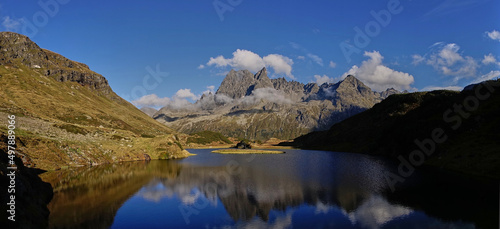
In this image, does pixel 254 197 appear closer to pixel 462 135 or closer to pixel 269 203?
pixel 269 203

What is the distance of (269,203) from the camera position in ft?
124

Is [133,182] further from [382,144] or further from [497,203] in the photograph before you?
[382,144]

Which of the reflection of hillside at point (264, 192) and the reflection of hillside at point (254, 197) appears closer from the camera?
the reflection of hillside at point (254, 197)

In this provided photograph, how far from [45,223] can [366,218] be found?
36867 millimetres

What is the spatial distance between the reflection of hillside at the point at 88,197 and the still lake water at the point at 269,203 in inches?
4.1

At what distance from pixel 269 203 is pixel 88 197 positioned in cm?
2905

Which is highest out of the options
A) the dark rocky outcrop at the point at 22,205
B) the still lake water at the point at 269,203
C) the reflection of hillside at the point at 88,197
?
the dark rocky outcrop at the point at 22,205

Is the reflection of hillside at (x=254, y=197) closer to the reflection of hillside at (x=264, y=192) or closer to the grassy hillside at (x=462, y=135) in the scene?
the reflection of hillside at (x=264, y=192)

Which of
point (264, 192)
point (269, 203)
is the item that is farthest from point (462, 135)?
point (269, 203)

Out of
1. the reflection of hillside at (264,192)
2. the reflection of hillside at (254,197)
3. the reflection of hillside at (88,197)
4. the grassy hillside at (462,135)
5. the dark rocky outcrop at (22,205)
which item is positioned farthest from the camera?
the grassy hillside at (462,135)

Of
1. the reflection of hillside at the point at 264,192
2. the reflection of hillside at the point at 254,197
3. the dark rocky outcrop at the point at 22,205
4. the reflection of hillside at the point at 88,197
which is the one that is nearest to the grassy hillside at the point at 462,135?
the reflection of hillside at the point at 254,197

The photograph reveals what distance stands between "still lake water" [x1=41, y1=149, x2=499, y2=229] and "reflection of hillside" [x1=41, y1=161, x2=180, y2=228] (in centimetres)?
10

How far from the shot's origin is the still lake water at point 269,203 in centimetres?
2909

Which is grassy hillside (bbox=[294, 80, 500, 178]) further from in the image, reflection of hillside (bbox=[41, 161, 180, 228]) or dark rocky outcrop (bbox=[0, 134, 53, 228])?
dark rocky outcrop (bbox=[0, 134, 53, 228])
